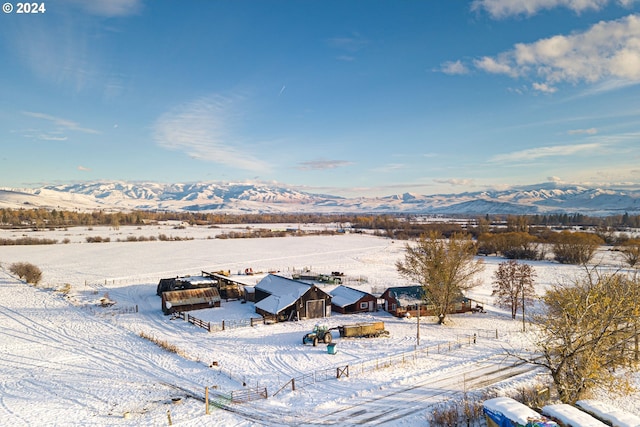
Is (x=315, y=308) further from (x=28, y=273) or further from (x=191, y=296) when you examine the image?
(x=28, y=273)

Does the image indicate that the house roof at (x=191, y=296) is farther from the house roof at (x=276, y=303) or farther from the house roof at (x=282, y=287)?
the house roof at (x=276, y=303)

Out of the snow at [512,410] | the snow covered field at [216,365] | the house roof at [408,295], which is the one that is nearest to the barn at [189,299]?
the snow covered field at [216,365]

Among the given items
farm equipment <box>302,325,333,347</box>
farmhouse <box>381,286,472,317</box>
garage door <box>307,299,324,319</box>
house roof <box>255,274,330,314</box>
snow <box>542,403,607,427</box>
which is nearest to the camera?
snow <box>542,403,607,427</box>

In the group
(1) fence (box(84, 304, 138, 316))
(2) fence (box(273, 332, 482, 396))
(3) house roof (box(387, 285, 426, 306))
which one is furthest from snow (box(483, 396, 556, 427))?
(1) fence (box(84, 304, 138, 316))

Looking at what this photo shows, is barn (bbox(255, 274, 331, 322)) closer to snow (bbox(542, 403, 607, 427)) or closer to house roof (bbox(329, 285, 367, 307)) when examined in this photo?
house roof (bbox(329, 285, 367, 307))

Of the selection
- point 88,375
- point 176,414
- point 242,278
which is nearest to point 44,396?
point 88,375

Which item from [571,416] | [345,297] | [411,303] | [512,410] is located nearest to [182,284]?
[345,297]
